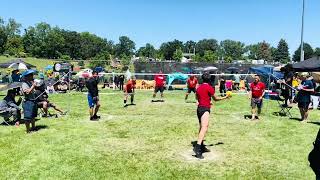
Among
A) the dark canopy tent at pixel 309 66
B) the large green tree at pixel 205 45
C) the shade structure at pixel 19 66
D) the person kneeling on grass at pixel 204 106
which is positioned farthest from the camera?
the large green tree at pixel 205 45

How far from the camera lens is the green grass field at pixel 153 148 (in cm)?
884

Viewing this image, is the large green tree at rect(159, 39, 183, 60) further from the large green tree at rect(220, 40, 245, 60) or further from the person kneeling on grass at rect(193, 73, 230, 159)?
the person kneeling on grass at rect(193, 73, 230, 159)

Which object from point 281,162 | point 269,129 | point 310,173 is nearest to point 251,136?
point 269,129

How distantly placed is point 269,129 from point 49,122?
7806mm

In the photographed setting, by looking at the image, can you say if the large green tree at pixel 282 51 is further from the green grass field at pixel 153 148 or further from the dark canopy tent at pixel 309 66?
the green grass field at pixel 153 148

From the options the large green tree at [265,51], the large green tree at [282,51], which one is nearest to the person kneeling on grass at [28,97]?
the large green tree at [282,51]

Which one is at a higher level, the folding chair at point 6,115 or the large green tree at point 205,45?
the large green tree at point 205,45

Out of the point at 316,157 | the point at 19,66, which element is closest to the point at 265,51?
the point at 19,66

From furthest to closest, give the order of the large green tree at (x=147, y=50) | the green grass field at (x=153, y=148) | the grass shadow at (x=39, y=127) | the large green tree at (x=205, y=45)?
the large green tree at (x=205, y=45) < the large green tree at (x=147, y=50) < the grass shadow at (x=39, y=127) < the green grass field at (x=153, y=148)

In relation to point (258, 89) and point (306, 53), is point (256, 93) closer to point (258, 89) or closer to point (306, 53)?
point (258, 89)

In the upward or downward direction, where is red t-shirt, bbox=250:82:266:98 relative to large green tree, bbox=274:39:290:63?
downward

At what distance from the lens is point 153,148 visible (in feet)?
36.0

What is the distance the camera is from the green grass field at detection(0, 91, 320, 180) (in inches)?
348

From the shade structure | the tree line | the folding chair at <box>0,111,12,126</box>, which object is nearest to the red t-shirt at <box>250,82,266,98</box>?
the folding chair at <box>0,111,12,126</box>
